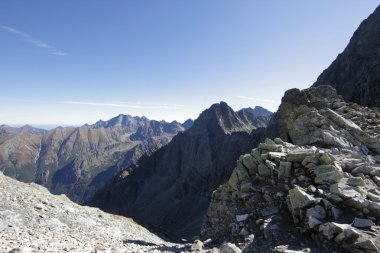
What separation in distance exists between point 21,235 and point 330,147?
87.6 ft

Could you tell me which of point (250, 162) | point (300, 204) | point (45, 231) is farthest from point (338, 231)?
point (45, 231)

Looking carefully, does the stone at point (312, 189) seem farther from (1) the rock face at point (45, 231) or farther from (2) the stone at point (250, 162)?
(1) the rock face at point (45, 231)

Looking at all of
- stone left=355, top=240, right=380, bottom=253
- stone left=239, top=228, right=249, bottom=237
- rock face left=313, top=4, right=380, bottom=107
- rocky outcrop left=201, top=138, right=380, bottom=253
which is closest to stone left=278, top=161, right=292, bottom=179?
rocky outcrop left=201, top=138, right=380, bottom=253

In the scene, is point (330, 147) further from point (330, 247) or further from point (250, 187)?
point (330, 247)

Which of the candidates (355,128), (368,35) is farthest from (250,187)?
(368,35)

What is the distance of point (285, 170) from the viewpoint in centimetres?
2191

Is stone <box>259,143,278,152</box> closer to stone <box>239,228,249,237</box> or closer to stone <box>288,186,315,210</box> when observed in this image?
stone <box>288,186,315,210</box>

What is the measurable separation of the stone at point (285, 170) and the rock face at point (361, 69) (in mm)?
100632

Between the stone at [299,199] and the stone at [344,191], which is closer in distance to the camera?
the stone at [344,191]

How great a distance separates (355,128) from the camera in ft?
111

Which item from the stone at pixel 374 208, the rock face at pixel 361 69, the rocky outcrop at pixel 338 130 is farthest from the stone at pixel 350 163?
the rock face at pixel 361 69

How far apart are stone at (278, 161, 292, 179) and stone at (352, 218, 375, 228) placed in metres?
6.80

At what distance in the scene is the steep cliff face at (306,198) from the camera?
15.0 m

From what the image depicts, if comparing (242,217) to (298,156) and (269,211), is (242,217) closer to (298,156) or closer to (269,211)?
(269,211)
